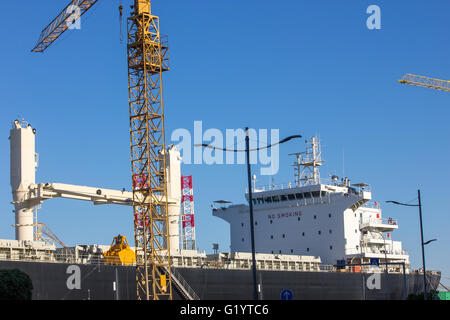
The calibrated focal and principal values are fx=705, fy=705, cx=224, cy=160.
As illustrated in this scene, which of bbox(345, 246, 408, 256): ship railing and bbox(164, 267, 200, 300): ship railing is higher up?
bbox(345, 246, 408, 256): ship railing

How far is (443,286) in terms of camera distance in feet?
254

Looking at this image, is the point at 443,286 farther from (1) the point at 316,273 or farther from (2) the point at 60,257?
(2) the point at 60,257

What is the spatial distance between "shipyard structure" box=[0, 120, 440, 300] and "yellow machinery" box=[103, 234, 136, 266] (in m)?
0.07

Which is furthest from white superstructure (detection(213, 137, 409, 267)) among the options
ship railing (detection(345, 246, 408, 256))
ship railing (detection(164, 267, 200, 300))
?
ship railing (detection(164, 267, 200, 300))

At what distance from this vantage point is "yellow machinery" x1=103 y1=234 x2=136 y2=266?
1867 inches

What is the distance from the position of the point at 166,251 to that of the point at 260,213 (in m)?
17.3

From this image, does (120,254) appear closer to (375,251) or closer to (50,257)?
(50,257)

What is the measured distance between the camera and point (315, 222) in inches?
2500

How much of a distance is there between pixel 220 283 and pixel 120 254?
757cm

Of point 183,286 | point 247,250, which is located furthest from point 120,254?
point 247,250

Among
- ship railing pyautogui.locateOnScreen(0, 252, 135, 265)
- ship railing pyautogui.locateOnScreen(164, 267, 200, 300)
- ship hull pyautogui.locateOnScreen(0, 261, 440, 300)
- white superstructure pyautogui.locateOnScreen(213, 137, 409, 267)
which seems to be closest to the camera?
ship hull pyautogui.locateOnScreen(0, 261, 440, 300)

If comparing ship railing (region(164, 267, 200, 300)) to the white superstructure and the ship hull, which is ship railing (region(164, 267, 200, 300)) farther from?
the white superstructure

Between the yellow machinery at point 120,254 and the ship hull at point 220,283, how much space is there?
1389 millimetres
